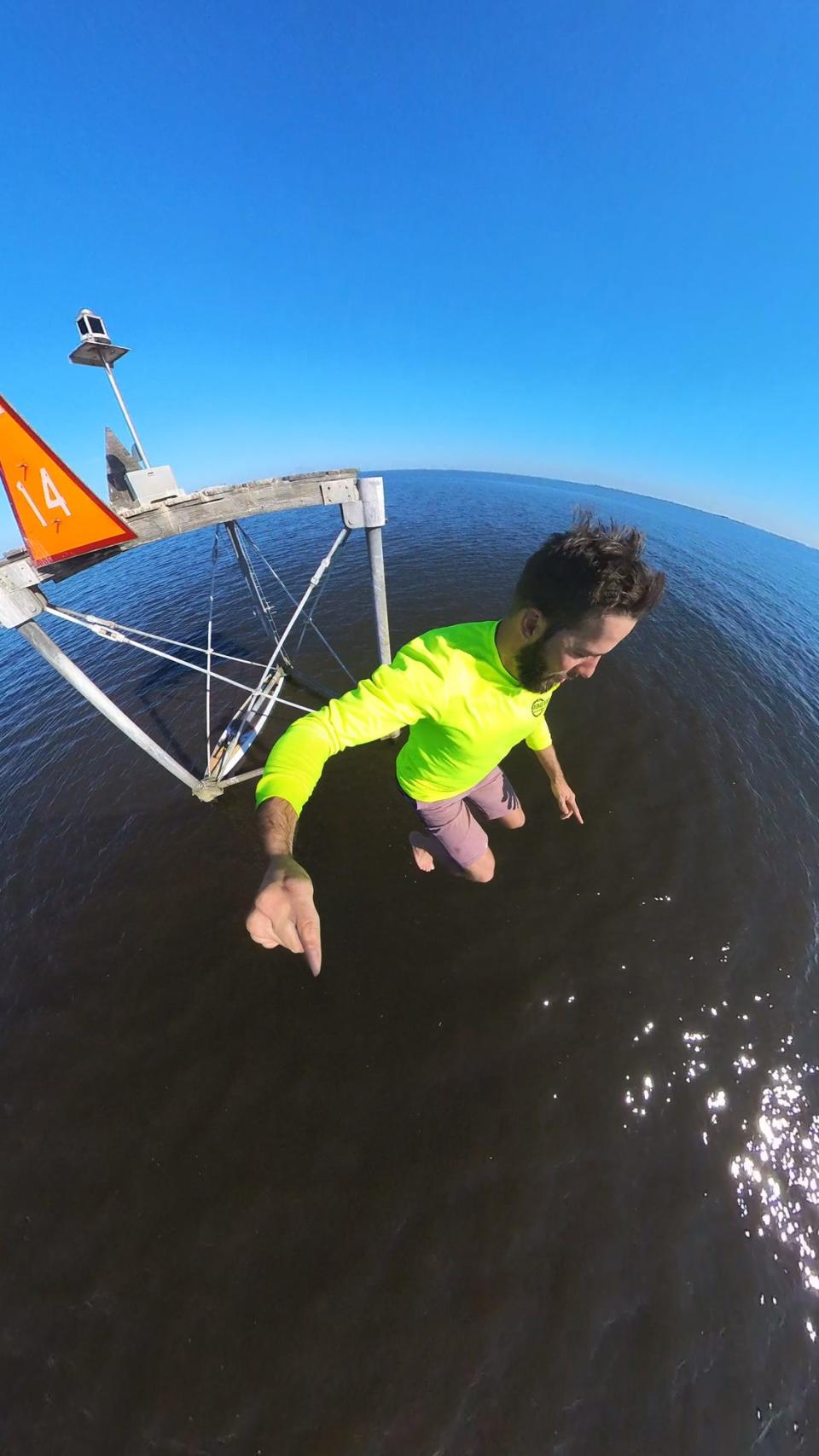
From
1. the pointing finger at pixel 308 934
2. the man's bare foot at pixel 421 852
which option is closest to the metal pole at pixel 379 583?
the man's bare foot at pixel 421 852

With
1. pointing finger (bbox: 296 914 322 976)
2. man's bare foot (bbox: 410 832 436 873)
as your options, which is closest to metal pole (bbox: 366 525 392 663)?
man's bare foot (bbox: 410 832 436 873)

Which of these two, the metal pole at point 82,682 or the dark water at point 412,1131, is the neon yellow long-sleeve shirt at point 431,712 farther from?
the metal pole at point 82,682

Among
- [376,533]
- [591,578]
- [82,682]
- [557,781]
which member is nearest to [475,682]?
[591,578]

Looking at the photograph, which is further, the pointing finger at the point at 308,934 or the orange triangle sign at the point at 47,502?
the orange triangle sign at the point at 47,502

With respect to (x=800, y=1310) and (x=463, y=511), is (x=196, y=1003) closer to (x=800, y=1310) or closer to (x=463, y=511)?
(x=800, y=1310)

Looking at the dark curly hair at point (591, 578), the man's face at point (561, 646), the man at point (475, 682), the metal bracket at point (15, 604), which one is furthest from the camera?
the metal bracket at point (15, 604)

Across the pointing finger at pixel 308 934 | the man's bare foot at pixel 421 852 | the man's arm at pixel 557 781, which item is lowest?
the man's bare foot at pixel 421 852
